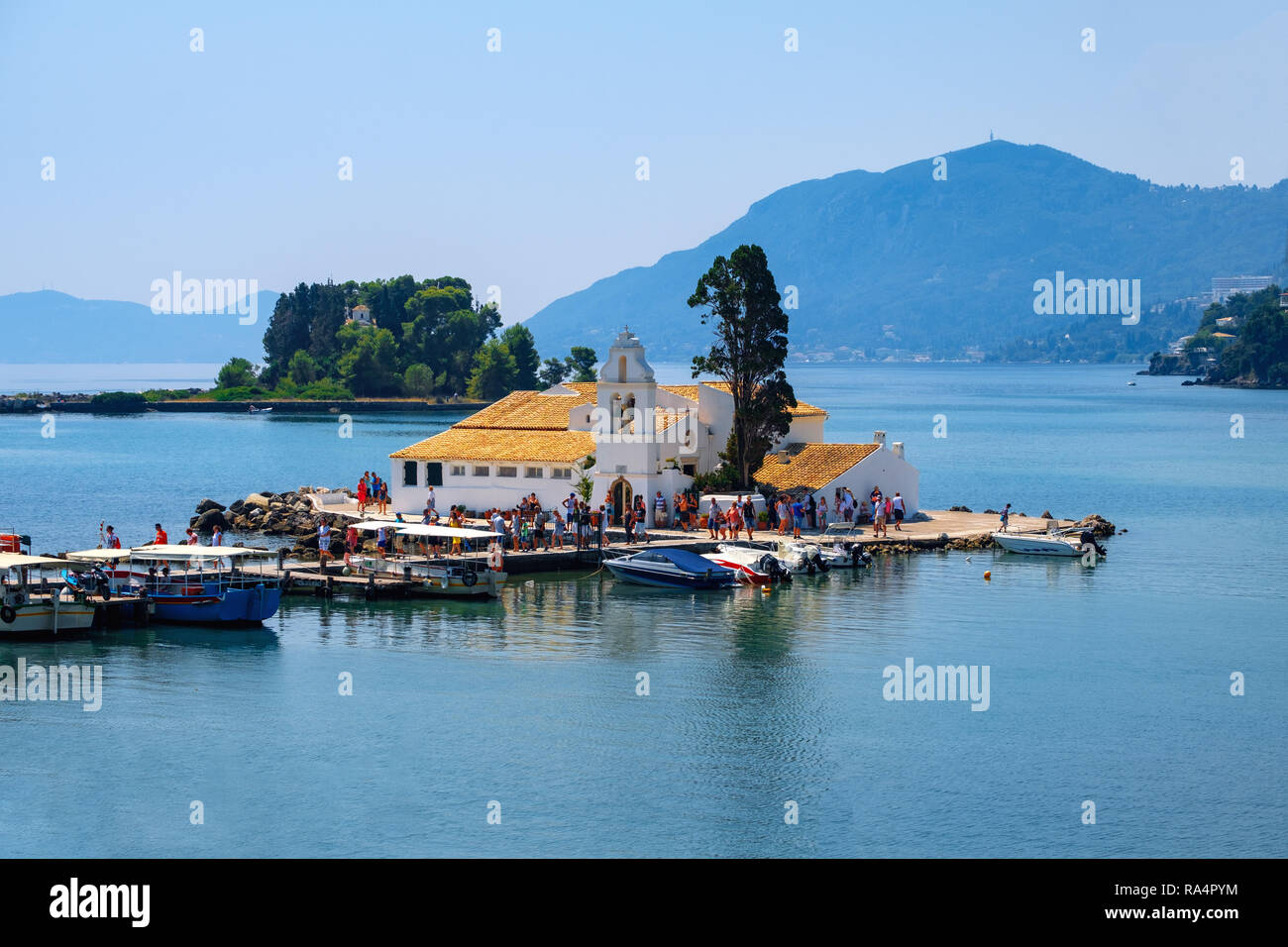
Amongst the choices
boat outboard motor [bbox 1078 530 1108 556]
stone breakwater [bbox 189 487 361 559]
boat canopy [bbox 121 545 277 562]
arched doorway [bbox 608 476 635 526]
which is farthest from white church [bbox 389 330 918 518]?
boat canopy [bbox 121 545 277 562]

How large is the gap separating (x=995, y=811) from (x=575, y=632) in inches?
715

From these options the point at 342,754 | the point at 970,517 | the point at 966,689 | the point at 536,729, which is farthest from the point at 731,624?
the point at 970,517

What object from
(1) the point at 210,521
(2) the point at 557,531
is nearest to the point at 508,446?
(2) the point at 557,531

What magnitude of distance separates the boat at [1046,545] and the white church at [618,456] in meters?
5.68

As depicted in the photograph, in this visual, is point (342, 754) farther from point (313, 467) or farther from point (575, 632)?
point (313, 467)

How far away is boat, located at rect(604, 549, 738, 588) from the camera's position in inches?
2055

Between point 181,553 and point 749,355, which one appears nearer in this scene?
point 181,553

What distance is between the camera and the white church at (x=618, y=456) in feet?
194

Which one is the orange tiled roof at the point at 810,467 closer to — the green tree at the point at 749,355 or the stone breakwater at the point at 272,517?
the green tree at the point at 749,355

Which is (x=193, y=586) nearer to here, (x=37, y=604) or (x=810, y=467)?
(x=37, y=604)

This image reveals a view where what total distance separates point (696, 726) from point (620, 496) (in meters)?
25.9

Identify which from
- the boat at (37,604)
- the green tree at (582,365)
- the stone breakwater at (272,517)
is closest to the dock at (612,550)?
the boat at (37,604)

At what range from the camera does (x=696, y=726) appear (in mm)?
33938
